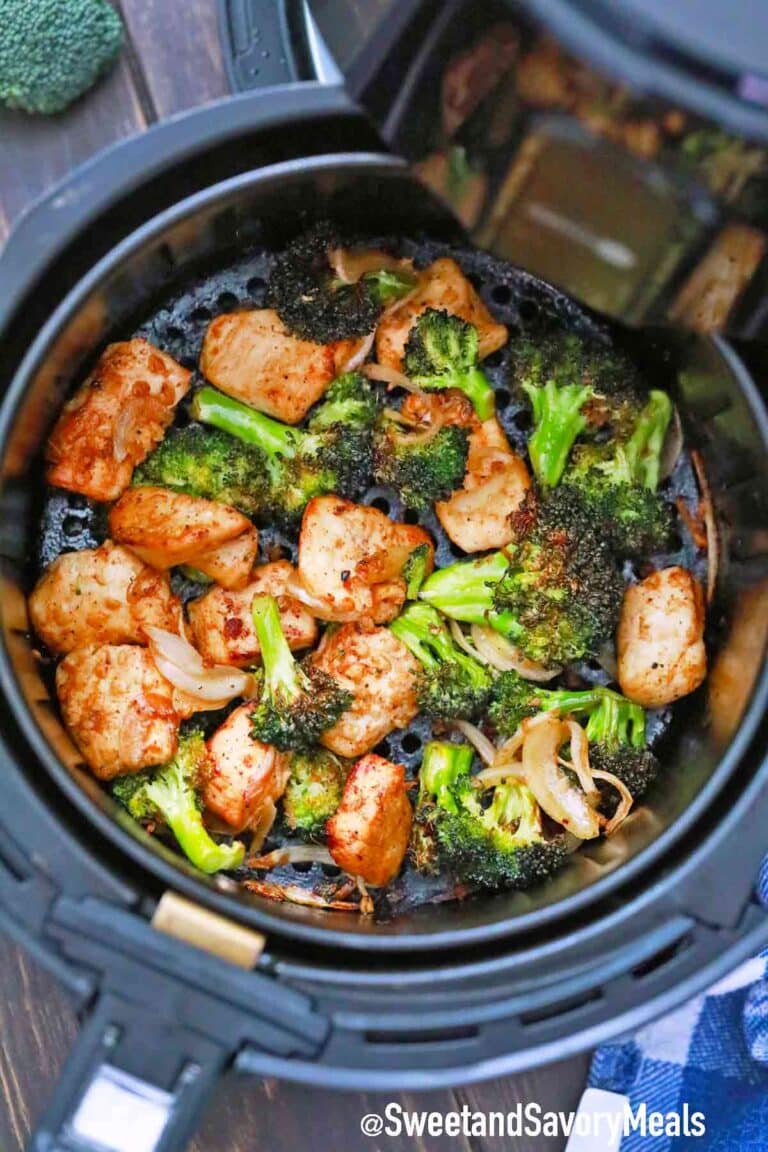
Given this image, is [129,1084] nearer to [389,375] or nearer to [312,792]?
[312,792]

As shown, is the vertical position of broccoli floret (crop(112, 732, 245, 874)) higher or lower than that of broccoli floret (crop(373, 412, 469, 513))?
lower

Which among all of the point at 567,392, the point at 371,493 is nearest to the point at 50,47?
the point at 371,493

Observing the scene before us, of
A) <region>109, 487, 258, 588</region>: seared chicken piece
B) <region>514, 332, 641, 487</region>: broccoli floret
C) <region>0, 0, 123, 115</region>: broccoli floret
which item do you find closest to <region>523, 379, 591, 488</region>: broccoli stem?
<region>514, 332, 641, 487</region>: broccoli floret

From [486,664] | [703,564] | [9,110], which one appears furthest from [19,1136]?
[9,110]

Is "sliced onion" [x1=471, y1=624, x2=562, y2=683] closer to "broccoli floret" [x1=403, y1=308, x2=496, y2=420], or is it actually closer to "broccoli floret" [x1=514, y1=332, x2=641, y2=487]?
"broccoli floret" [x1=514, y1=332, x2=641, y2=487]

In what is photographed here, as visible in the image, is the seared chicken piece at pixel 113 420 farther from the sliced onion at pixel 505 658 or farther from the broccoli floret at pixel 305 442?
the sliced onion at pixel 505 658

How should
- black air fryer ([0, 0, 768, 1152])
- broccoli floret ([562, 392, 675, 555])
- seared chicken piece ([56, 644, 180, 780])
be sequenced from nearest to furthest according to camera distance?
black air fryer ([0, 0, 768, 1152]) < seared chicken piece ([56, 644, 180, 780]) < broccoli floret ([562, 392, 675, 555])
